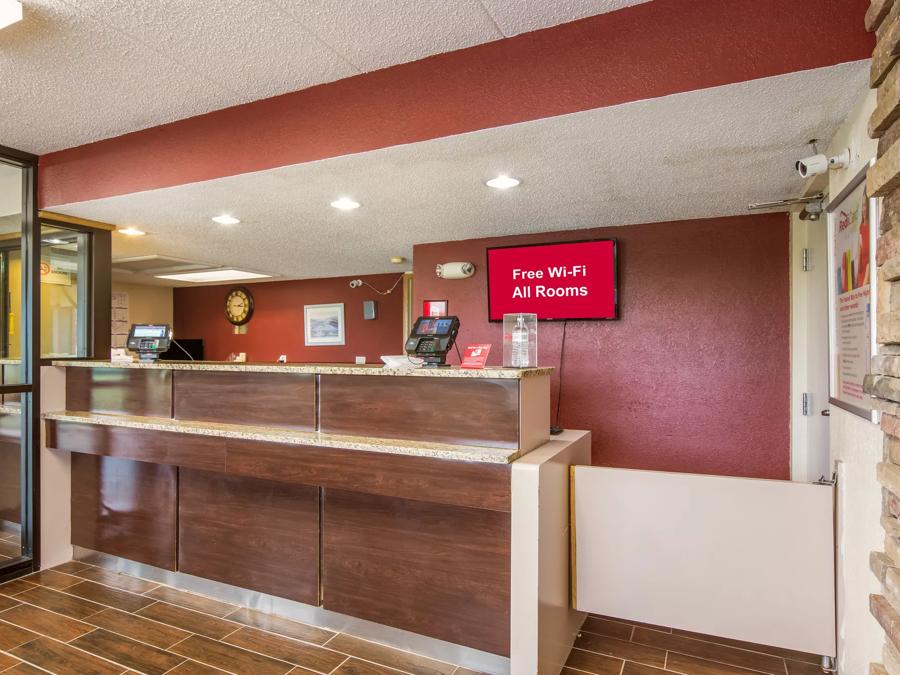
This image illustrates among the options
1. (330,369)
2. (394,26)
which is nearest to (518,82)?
(394,26)

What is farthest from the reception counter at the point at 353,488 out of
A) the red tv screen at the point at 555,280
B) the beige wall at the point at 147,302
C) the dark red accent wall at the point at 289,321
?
the beige wall at the point at 147,302

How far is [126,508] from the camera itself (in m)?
3.38

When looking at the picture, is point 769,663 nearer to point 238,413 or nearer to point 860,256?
point 860,256

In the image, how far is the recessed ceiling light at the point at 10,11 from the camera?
72.1 inches

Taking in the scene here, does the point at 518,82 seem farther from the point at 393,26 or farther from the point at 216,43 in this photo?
the point at 216,43

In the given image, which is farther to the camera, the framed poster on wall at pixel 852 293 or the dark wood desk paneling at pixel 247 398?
the dark wood desk paneling at pixel 247 398

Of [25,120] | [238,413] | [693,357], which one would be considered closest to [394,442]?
[238,413]

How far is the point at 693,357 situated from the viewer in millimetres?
3703

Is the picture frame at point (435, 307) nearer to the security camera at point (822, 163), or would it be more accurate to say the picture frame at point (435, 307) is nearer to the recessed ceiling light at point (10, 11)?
the security camera at point (822, 163)

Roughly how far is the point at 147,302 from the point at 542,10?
25.3 feet

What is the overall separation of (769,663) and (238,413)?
2769mm

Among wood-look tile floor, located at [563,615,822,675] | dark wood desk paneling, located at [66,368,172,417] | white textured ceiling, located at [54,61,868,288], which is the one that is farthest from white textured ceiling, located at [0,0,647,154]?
wood-look tile floor, located at [563,615,822,675]

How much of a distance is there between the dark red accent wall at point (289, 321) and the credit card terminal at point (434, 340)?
401cm

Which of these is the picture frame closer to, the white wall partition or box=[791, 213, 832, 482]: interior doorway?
the white wall partition
